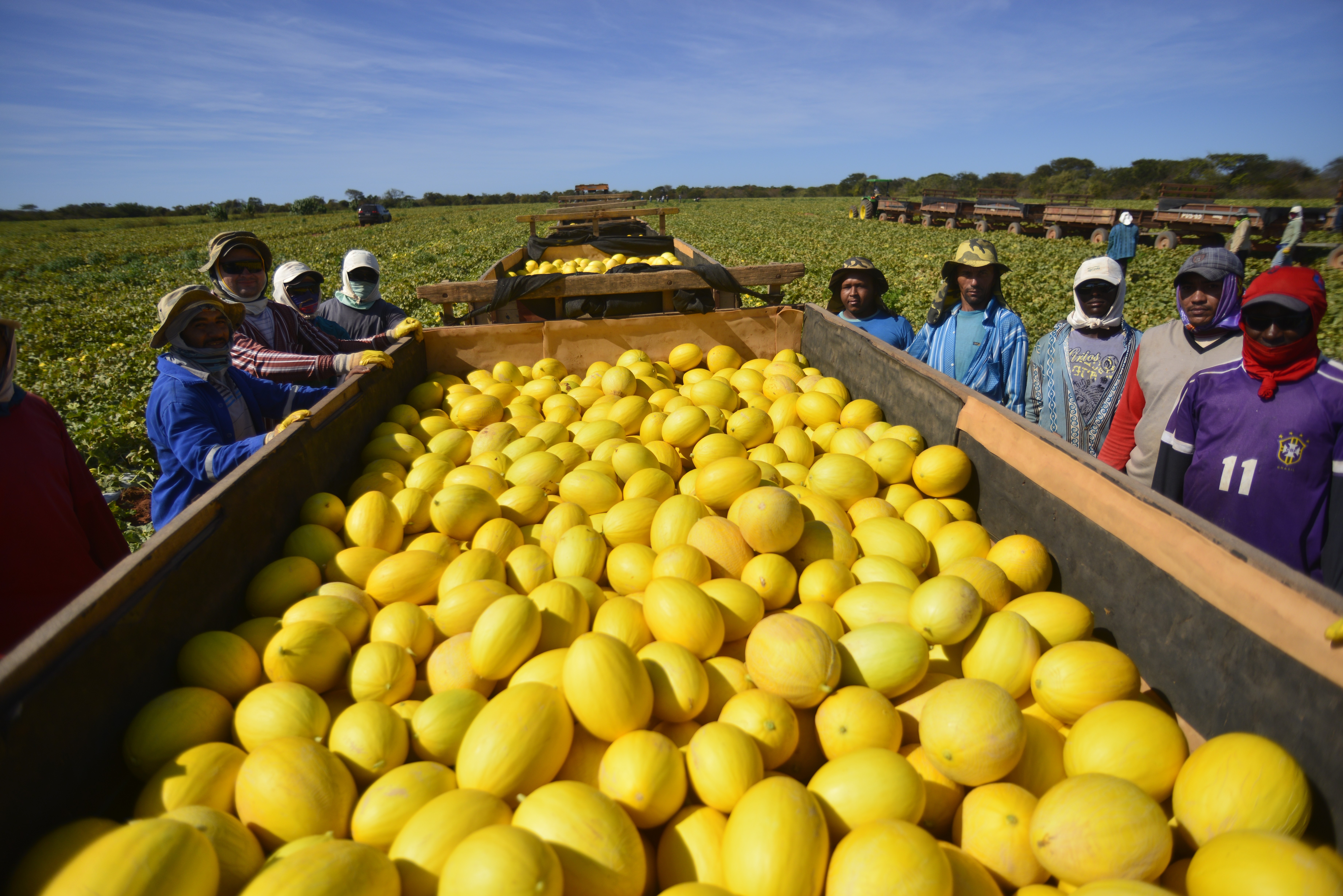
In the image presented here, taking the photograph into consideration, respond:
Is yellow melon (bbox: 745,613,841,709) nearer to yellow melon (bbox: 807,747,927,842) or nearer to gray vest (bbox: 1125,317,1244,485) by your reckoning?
yellow melon (bbox: 807,747,927,842)

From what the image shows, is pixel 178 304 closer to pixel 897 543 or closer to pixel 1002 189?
pixel 897 543

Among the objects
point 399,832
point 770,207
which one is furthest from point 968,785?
point 770,207

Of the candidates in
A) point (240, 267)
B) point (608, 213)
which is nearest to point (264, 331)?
point (240, 267)

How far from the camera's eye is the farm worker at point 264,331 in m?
4.54

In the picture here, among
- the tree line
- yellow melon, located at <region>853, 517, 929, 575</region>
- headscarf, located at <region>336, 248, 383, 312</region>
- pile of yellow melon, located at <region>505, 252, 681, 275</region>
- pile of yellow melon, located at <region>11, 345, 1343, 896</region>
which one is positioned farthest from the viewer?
the tree line

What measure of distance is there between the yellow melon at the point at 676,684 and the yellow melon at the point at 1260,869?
1340 millimetres

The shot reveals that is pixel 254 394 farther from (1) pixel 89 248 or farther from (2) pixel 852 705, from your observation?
(1) pixel 89 248

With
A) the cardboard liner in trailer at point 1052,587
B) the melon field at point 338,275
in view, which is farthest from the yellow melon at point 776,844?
the melon field at point 338,275

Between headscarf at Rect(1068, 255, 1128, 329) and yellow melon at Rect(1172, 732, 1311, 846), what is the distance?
3327mm

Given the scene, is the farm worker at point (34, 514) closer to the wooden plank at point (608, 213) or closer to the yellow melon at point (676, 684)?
the yellow melon at point (676, 684)

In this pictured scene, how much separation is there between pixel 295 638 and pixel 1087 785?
99.4 inches

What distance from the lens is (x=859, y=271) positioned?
18.7ft

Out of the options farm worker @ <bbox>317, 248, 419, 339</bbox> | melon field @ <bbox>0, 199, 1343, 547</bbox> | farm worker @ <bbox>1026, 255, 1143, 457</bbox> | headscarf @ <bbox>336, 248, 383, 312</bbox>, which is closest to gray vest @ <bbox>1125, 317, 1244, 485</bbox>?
farm worker @ <bbox>1026, 255, 1143, 457</bbox>

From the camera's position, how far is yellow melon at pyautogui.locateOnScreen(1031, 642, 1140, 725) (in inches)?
81.1
